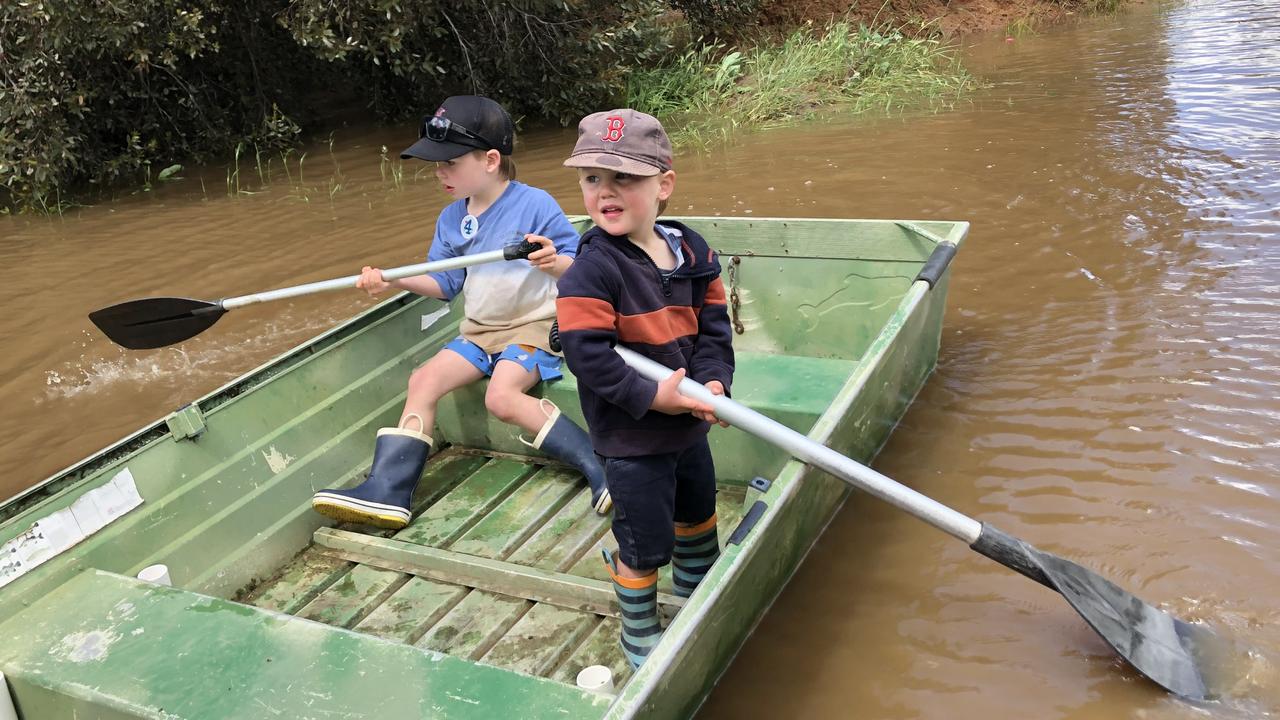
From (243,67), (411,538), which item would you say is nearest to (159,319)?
(411,538)

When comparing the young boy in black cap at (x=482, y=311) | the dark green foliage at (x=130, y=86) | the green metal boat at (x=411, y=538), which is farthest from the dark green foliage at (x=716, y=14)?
the young boy in black cap at (x=482, y=311)

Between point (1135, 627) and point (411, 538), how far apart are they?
2026 mm

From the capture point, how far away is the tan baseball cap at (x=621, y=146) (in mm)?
1880

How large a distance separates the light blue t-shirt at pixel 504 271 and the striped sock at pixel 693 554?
1.00m

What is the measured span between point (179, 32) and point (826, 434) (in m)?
6.46

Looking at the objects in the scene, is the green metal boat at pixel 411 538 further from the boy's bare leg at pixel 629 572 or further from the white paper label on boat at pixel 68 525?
the boy's bare leg at pixel 629 572

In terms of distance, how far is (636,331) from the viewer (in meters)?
2.00

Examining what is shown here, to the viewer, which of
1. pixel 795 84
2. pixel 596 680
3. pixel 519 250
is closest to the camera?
pixel 596 680

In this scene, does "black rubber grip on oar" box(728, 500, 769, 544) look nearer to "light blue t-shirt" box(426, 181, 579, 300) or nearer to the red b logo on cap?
the red b logo on cap

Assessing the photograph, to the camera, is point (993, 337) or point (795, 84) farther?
point (795, 84)

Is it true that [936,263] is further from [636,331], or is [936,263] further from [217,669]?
[217,669]

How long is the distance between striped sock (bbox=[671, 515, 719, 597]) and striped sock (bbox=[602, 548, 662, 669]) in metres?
0.16

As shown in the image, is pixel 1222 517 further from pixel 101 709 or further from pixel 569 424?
pixel 101 709

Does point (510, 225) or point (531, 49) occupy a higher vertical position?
point (531, 49)
